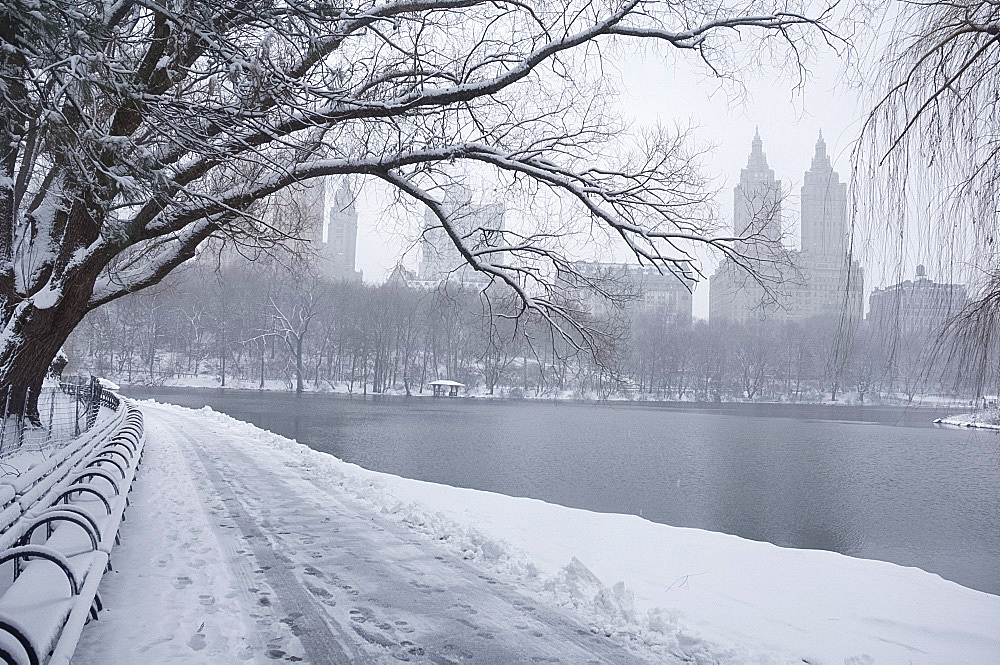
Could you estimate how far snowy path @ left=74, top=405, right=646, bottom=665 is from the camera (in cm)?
442

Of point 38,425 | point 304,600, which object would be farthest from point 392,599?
point 38,425

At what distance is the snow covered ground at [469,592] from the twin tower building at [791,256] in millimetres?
2859

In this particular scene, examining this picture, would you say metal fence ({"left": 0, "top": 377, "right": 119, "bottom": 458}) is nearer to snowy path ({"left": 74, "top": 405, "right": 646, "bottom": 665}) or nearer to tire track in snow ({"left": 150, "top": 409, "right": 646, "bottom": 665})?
snowy path ({"left": 74, "top": 405, "right": 646, "bottom": 665})

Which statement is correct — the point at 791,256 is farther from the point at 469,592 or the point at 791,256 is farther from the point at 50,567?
the point at 50,567

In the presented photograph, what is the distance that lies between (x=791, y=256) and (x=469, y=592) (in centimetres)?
569

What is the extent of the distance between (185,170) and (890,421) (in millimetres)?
52773

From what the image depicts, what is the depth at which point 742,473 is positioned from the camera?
2292 centimetres

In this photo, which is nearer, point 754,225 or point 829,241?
point 829,241

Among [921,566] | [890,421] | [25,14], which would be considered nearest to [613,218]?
[25,14]

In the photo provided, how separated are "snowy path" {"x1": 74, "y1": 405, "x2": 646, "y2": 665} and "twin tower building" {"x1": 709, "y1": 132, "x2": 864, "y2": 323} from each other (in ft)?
10.4

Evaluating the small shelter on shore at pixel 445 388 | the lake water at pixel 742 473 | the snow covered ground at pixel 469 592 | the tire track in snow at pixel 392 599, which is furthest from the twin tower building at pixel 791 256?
the small shelter on shore at pixel 445 388

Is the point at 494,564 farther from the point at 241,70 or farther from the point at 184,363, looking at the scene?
the point at 184,363

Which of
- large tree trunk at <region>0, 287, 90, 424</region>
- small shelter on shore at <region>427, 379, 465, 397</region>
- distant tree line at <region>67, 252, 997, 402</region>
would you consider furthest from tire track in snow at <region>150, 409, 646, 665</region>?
small shelter on shore at <region>427, 379, 465, 397</region>

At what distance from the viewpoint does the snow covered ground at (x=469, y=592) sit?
183 inches
